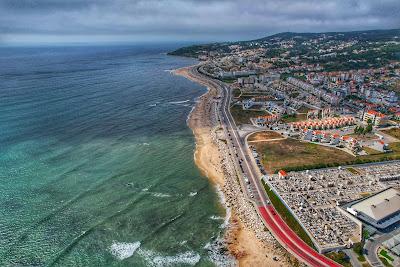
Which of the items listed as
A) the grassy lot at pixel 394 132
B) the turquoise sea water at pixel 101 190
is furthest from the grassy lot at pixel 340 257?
the grassy lot at pixel 394 132

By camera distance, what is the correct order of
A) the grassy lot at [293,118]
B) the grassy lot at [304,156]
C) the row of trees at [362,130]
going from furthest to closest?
1. the grassy lot at [293,118]
2. the row of trees at [362,130]
3. the grassy lot at [304,156]

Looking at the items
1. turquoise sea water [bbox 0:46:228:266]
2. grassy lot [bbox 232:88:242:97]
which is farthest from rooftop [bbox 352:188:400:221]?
grassy lot [bbox 232:88:242:97]

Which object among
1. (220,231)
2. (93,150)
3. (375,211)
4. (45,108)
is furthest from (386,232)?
(45,108)

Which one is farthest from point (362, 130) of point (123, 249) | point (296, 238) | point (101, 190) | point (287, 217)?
point (123, 249)

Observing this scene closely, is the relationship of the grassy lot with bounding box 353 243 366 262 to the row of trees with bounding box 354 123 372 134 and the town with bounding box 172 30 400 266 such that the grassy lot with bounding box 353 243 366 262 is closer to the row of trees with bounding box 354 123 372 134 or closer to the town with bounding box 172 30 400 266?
the town with bounding box 172 30 400 266

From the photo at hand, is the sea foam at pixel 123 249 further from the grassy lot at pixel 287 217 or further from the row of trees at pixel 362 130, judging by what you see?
the row of trees at pixel 362 130

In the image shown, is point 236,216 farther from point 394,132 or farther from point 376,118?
point 376,118
